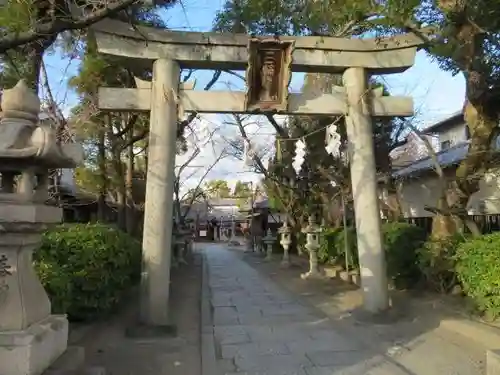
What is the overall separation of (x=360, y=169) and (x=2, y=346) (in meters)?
6.62

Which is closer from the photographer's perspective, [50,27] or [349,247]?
[50,27]

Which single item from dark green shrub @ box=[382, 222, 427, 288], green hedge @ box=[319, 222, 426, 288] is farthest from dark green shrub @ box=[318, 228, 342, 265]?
dark green shrub @ box=[382, 222, 427, 288]

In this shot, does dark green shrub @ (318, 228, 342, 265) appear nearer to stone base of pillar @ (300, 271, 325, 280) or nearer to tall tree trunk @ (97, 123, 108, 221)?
stone base of pillar @ (300, 271, 325, 280)

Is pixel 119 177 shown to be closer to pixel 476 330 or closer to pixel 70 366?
pixel 476 330

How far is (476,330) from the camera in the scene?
7.47m

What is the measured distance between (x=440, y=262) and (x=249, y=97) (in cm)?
495

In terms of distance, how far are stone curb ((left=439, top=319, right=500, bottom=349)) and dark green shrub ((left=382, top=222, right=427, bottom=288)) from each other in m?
3.15

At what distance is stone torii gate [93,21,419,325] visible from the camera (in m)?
8.11

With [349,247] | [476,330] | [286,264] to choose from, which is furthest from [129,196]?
[476,330]

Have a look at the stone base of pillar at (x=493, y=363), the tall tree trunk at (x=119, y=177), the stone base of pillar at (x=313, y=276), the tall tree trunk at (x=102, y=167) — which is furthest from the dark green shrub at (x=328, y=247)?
the stone base of pillar at (x=493, y=363)

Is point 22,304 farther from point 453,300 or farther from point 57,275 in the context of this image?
point 453,300

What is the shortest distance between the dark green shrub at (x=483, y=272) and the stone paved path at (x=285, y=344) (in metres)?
2.03

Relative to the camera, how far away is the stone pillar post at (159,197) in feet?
26.2

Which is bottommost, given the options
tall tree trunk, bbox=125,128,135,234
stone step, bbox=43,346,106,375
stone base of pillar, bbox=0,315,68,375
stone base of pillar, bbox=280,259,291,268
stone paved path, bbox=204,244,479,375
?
stone paved path, bbox=204,244,479,375
